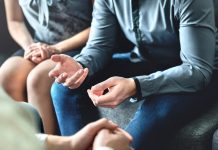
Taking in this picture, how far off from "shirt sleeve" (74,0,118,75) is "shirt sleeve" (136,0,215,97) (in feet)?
0.73

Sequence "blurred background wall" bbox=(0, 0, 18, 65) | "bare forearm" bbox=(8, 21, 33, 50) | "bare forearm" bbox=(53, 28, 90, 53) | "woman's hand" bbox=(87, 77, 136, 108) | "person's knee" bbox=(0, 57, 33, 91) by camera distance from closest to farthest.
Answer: "woman's hand" bbox=(87, 77, 136, 108)
"person's knee" bbox=(0, 57, 33, 91)
"bare forearm" bbox=(53, 28, 90, 53)
"bare forearm" bbox=(8, 21, 33, 50)
"blurred background wall" bbox=(0, 0, 18, 65)

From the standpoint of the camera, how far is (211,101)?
131 centimetres

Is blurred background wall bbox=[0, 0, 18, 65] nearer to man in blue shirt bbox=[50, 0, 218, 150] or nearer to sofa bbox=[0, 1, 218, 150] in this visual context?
man in blue shirt bbox=[50, 0, 218, 150]

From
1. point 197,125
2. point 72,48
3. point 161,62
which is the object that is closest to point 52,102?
point 72,48

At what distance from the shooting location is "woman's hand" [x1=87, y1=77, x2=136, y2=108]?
1.18 metres

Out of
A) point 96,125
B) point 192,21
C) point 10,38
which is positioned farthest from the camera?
point 10,38

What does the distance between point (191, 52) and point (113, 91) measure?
0.24 meters

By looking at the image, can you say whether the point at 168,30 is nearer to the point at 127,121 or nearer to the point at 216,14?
the point at 216,14

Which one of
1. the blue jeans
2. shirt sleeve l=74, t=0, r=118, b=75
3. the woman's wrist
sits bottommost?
the blue jeans

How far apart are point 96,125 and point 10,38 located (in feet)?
3.53

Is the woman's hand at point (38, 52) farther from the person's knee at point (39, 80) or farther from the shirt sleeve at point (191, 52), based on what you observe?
the shirt sleeve at point (191, 52)

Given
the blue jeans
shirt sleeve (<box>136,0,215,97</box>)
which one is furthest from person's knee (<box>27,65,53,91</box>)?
shirt sleeve (<box>136,0,215,97</box>)

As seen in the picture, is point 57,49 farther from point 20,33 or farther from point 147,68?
point 147,68

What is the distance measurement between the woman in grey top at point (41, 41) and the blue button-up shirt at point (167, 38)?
0.69ft
